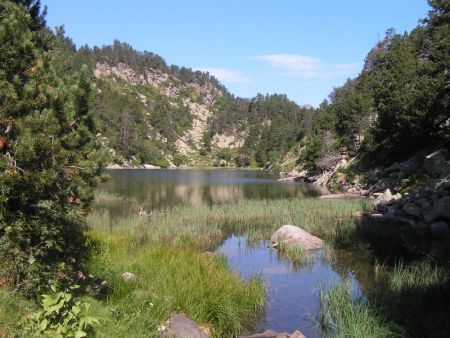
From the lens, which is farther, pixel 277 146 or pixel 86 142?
pixel 277 146

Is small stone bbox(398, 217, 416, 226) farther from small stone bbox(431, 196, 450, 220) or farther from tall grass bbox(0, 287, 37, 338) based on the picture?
tall grass bbox(0, 287, 37, 338)

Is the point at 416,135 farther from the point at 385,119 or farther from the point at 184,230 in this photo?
the point at 184,230

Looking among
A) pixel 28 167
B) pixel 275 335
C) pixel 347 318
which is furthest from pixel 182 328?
pixel 28 167

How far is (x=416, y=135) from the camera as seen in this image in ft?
149

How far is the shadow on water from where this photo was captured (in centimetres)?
1229

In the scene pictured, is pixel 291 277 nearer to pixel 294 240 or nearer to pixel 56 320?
pixel 294 240

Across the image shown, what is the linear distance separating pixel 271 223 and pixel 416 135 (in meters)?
25.6

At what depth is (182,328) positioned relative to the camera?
9766mm

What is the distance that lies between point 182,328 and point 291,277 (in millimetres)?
7954

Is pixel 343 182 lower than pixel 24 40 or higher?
lower

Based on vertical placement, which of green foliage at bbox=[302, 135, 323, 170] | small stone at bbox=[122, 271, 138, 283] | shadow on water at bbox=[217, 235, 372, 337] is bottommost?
shadow on water at bbox=[217, 235, 372, 337]

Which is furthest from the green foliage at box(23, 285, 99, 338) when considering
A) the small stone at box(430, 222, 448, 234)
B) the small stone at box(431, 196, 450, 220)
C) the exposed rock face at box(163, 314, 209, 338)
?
the small stone at box(431, 196, 450, 220)

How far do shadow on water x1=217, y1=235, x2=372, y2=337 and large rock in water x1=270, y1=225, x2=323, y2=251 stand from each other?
22.7 inches

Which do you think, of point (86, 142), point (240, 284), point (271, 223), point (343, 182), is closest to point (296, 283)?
point (240, 284)
